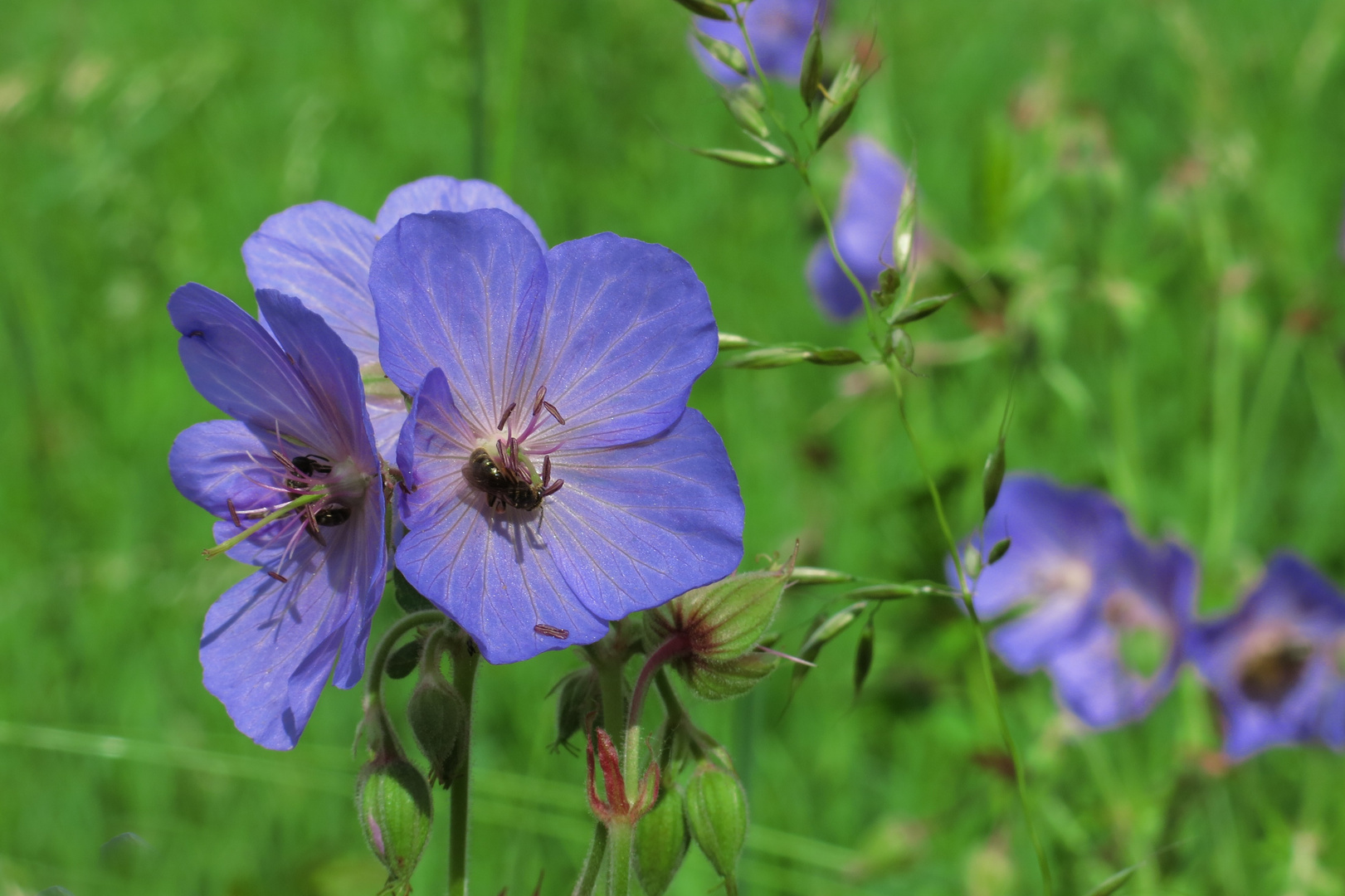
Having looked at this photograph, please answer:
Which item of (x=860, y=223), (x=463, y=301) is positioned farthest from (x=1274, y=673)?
(x=463, y=301)

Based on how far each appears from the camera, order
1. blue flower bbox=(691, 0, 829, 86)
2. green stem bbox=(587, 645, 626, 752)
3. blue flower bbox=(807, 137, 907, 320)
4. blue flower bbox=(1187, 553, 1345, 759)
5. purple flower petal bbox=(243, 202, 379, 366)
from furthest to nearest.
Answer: blue flower bbox=(691, 0, 829, 86) → blue flower bbox=(807, 137, 907, 320) → blue flower bbox=(1187, 553, 1345, 759) → purple flower petal bbox=(243, 202, 379, 366) → green stem bbox=(587, 645, 626, 752)

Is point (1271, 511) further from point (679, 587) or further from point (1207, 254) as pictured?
point (679, 587)

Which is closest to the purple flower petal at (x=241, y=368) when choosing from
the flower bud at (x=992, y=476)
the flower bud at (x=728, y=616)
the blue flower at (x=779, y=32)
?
the flower bud at (x=728, y=616)

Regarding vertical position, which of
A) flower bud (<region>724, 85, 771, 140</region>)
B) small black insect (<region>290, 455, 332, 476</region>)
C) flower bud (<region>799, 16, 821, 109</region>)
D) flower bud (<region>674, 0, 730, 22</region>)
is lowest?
small black insect (<region>290, 455, 332, 476</region>)

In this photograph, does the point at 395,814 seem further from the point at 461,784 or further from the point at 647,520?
the point at 647,520

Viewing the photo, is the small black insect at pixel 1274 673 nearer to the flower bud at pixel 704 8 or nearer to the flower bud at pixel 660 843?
the flower bud at pixel 660 843

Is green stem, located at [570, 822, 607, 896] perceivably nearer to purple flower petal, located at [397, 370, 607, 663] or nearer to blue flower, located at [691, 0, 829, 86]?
purple flower petal, located at [397, 370, 607, 663]

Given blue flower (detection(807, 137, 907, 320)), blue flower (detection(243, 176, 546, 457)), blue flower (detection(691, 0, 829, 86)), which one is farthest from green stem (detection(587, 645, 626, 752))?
blue flower (detection(691, 0, 829, 86))
